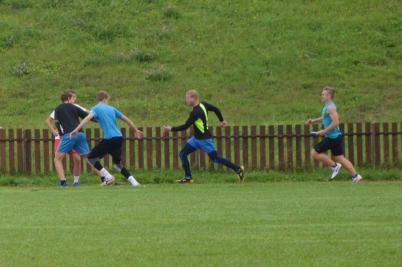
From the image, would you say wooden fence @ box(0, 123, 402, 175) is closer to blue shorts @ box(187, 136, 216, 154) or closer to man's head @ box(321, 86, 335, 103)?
blue shorts @ box(187, 136, 216, 154)

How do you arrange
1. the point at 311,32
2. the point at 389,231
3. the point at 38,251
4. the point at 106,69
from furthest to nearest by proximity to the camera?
the point at 311,32 → the point at 106,69 → the point at 389,231 → the point at 38,251

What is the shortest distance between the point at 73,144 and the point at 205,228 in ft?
34.8

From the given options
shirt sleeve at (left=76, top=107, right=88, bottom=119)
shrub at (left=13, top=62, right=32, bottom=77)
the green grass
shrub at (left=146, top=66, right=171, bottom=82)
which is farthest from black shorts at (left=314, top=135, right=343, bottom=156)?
shrub at (left=13, top=62, right=32, bottom=77)

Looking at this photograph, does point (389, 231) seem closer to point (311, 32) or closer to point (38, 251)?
point (38, 251)

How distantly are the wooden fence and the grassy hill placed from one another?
5.88m

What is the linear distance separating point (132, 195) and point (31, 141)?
7.38m

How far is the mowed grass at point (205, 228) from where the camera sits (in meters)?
9.43

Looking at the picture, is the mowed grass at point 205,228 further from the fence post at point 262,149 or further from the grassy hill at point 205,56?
the grassy hill at point 205,56

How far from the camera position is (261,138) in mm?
24609

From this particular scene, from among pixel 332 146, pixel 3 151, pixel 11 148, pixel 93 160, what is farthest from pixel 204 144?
pixel 3 151

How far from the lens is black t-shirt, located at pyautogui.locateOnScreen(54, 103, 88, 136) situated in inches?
861

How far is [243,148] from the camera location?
81.3ft

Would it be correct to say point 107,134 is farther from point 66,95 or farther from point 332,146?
point 332,146

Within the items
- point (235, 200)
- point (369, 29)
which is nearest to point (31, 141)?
point (235, 200)
